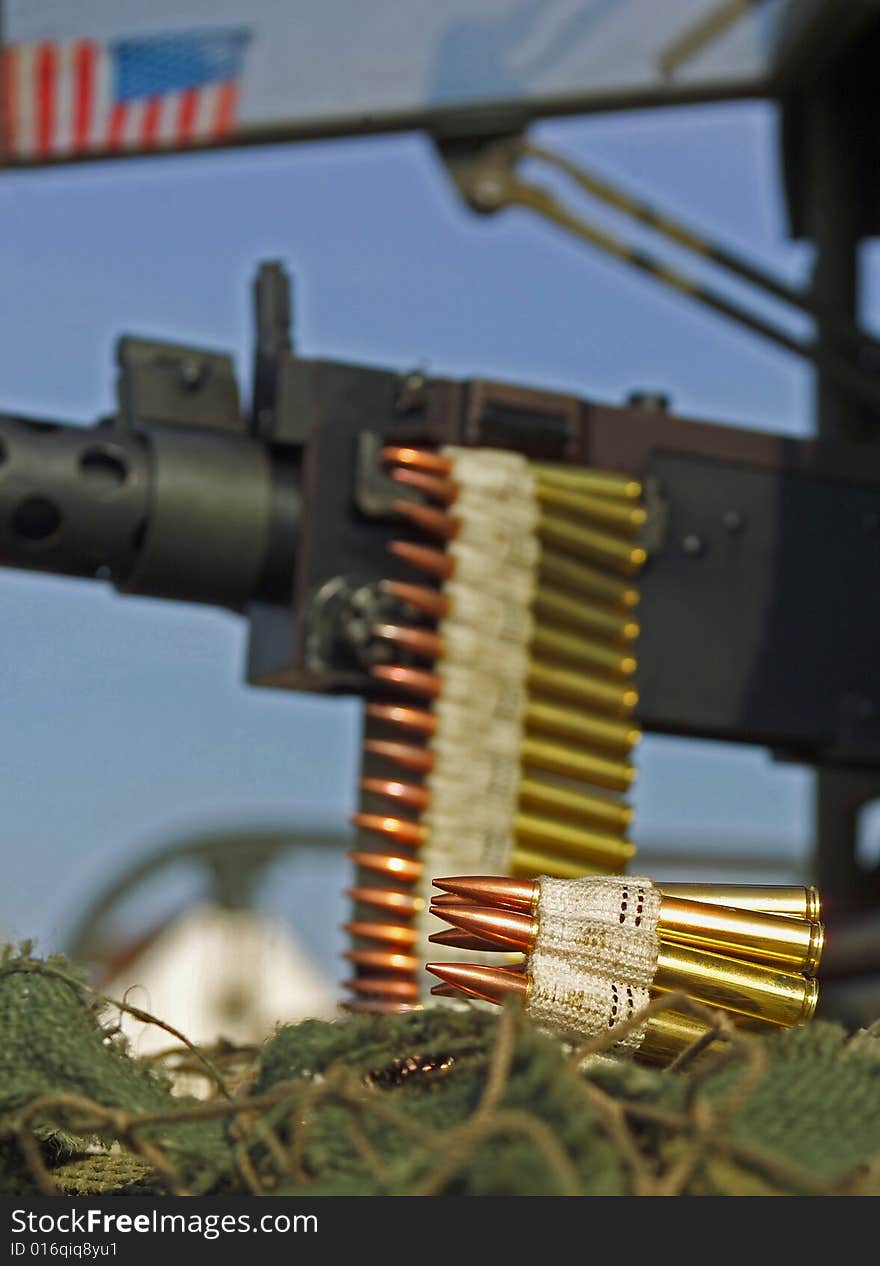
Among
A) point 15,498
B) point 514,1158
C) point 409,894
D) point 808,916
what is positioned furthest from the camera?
point 409,894

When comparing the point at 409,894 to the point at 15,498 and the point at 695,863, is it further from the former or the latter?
the point at 695,863

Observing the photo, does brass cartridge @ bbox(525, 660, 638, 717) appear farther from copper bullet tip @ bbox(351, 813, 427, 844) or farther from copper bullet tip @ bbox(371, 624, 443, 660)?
copper bullet tip @ bbox(351, 813, 427, 844)

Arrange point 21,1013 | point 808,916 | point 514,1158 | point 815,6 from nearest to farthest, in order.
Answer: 1. point 514,1158
2. point 21,1013
3. point 808,916
4. point 815,6

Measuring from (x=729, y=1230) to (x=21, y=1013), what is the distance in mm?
→ 720

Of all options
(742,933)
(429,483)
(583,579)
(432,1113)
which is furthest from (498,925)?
(583,579)

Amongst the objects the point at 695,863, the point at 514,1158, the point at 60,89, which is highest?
the point at 60,89

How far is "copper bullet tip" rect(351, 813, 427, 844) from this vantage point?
3533mm

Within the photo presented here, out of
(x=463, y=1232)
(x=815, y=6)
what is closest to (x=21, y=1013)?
(x=463, y=1232)

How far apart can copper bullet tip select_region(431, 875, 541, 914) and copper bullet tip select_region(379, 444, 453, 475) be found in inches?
79.2

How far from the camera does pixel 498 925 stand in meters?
1.61

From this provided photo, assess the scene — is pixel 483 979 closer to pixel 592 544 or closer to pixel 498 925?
pixel 498 925

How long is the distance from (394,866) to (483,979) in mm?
1872

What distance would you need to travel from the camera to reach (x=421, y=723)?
357 cm

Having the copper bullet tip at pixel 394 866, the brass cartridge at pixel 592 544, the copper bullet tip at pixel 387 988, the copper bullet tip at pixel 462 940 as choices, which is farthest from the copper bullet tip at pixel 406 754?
the copper bullet tip at pixel 462 940
